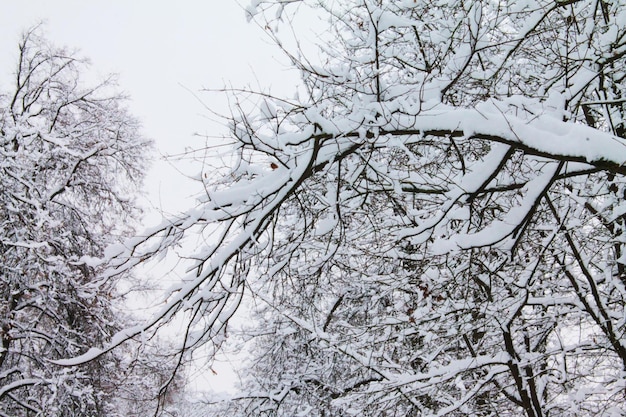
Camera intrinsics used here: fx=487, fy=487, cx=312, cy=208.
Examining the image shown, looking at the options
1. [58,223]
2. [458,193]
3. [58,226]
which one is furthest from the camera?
[58,226]

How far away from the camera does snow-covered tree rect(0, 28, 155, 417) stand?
694cm

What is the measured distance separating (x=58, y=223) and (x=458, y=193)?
244 inches

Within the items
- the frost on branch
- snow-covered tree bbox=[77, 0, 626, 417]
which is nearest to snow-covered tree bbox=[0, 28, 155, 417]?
the frost on branch

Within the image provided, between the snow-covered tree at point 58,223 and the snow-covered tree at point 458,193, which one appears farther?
the snow-covered tree at point 58,223

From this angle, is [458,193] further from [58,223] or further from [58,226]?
[58,226]

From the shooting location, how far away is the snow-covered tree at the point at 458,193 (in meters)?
2.58

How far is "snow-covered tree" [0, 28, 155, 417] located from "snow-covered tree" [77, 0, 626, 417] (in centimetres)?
324

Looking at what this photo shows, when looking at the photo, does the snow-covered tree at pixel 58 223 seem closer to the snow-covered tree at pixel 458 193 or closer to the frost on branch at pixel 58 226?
the frost on branch at pixel 58 226

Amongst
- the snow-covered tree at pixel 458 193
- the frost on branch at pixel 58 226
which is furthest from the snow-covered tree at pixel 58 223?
the snow-covered tree at pixel 458 193

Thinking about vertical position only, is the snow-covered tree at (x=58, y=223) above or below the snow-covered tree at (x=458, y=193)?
above

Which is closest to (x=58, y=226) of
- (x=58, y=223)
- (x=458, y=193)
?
(x=58, y=223)

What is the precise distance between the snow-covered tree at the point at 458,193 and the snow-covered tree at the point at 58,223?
3239 millimetres

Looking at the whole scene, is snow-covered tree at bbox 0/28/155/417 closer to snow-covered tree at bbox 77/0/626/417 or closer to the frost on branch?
the frost on branch

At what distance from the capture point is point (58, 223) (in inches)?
276
